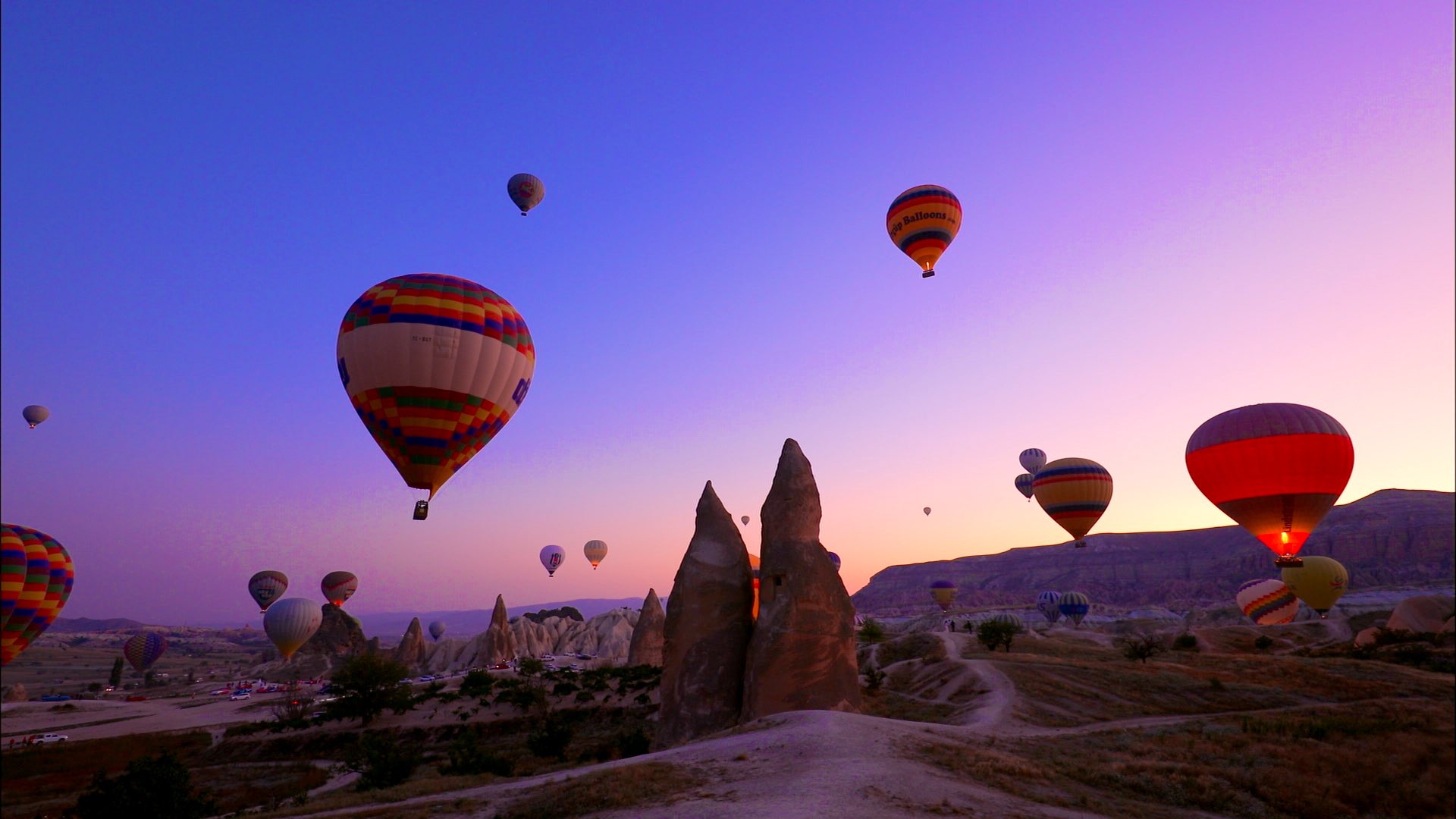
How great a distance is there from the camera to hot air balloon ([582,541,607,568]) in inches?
3930

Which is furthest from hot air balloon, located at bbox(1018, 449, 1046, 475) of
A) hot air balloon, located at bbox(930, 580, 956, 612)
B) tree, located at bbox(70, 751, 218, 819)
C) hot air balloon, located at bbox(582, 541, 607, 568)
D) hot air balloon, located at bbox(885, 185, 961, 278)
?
tree, located at bbox(70, 751, 218, 819)

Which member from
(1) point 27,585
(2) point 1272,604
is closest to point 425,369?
(1) point 27,585

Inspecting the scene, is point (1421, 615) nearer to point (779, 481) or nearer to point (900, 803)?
point (779, 481)

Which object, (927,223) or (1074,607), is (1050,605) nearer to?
(1074,607)

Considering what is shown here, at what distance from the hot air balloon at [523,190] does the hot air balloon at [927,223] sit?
22925 mm

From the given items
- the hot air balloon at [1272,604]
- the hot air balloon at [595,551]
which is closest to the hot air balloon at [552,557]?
the hot air balloon at [595,551]

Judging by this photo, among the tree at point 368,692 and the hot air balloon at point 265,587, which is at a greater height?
the hot air balloon at point 265,587

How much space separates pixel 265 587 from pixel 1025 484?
311ft

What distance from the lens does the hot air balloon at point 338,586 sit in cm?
10188

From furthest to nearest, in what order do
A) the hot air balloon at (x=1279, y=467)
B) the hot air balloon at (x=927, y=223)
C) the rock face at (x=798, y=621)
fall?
the hot air balloon at (x=927, y=223), the hot air balloon at (x=1279, y=467), the rock face at (x=798, y=621)

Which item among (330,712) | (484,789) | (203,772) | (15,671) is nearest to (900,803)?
(484,789)

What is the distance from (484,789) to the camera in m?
16.4

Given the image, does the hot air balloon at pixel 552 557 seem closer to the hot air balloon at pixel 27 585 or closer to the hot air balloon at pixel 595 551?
the hot air balloon at pixel 595 551

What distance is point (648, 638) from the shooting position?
6306 cm
